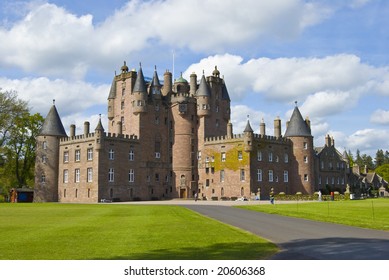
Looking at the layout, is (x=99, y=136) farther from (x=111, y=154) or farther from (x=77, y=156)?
(x=77, y=156)

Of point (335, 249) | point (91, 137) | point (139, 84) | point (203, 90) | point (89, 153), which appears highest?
point (139, 84)

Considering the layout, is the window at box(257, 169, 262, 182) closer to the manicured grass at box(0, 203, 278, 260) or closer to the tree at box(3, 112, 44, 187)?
the tree at box(3, 112, 44, 187)

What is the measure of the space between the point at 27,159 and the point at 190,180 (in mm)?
29974

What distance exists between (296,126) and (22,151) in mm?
49079

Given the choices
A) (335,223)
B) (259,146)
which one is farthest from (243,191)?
(335,223)

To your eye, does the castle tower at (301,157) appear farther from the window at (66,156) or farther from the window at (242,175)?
the window at (66,156)

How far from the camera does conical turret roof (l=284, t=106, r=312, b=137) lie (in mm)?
80438

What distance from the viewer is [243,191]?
73500mm

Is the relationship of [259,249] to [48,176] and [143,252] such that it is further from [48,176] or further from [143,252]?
[48,176]

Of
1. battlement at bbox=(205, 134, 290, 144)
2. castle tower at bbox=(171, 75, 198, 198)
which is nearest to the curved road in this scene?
battlement at bbox=(205, 134, 290, 144)

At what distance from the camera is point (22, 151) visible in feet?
268

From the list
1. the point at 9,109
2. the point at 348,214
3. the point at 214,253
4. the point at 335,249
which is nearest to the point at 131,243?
the point at 214,253

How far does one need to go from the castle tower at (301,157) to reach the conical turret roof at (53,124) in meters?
40.0

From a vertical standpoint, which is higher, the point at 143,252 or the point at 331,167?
the point at 331,167
